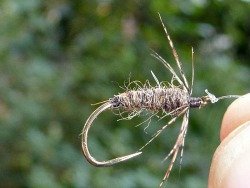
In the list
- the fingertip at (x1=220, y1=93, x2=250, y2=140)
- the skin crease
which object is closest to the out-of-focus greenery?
the fingertip at (x1=220, y1=93, x2=250, y2=140)

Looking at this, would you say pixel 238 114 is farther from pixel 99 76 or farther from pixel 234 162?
pixel 99 76

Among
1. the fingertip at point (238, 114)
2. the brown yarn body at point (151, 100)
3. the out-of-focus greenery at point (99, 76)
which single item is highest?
the brown yarn body at point (151, 100)

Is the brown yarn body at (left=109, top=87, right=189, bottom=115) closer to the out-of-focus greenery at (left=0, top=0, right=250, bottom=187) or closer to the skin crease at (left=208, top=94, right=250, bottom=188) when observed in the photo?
the skin crease at (left=208, top=94, right=250, bottom=188)

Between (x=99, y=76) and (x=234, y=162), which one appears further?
(x=99, y=76)

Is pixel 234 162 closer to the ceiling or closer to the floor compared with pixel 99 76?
closer to the ceiling

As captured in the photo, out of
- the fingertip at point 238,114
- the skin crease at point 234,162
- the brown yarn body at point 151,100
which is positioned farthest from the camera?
the fingertip at point 238,114

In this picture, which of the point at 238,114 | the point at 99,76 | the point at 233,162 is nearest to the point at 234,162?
the point at 233,162

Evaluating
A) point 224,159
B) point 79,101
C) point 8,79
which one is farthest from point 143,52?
point 224,159

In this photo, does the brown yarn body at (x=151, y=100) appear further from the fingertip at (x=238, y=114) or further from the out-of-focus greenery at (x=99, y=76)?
the out-of-focus greenery at (x=99, y=76)

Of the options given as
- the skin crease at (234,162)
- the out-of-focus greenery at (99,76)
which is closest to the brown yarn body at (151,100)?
the skin crease at (234,162)
